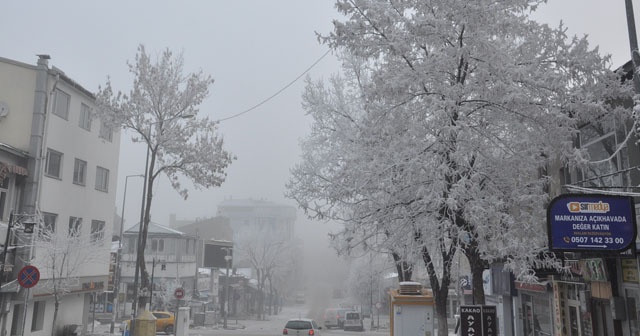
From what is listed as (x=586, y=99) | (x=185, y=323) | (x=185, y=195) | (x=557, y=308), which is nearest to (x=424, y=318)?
(x=557, y=308)

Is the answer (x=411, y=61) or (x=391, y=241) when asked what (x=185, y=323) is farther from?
(x=411, y=61)

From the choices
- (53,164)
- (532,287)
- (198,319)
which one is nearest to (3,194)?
(53,164)

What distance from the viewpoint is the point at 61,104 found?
25.0m

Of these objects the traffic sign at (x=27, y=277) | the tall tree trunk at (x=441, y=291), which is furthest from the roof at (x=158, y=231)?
the tall tree trunk at (x=441, y=291)

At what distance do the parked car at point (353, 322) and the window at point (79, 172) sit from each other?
25382mm

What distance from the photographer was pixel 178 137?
24531 mm

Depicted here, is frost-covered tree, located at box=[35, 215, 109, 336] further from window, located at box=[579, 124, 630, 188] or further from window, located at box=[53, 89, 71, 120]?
window, located at box=[579, 124, 630, 188]

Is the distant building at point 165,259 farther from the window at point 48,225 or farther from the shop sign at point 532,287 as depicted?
the shop sign at point 532,287

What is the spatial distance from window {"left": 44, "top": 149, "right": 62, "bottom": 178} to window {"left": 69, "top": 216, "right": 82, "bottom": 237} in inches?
96.5

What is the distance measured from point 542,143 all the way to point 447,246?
3218 mm

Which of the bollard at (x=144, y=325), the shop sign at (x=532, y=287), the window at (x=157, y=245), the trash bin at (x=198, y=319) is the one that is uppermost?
the window at (x=157, y=245)

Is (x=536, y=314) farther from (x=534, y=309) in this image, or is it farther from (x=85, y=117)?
(x=85, y=117)

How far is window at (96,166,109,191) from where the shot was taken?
28.8 meters

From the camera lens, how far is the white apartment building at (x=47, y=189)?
21.4 metres
